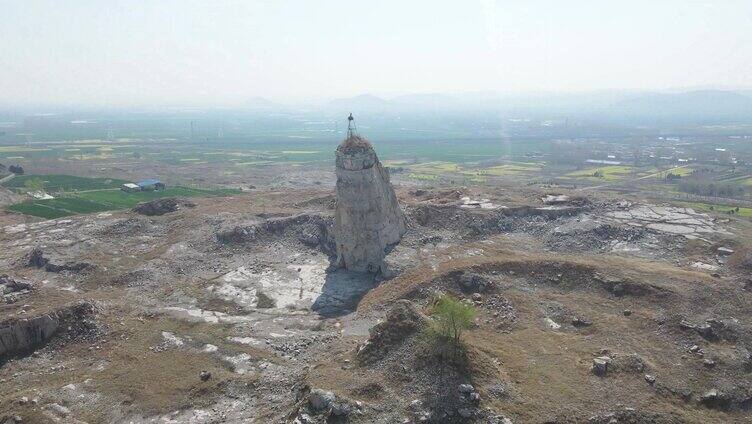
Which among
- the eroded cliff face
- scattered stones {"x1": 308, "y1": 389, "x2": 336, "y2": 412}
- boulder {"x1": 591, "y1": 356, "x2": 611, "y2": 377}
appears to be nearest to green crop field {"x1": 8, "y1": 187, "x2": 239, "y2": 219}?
the eroded cliff face

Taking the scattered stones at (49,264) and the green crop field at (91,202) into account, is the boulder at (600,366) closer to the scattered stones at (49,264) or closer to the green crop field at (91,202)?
the scattered stones at (49,264)

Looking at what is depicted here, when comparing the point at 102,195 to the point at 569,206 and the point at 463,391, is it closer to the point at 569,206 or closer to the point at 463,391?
the point at 569,206

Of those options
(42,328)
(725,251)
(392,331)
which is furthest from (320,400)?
(725,251)

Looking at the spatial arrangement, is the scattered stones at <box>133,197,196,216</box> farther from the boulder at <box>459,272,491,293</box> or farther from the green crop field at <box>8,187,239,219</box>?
the boulder at <box>459,272,491,293</box>

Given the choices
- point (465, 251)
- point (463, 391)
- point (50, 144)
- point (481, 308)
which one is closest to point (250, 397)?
point (463, 391)

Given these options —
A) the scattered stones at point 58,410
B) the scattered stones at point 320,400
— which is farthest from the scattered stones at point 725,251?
the scattered stones at point 58,410

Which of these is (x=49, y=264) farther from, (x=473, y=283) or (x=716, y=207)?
(x=716, y=207)
